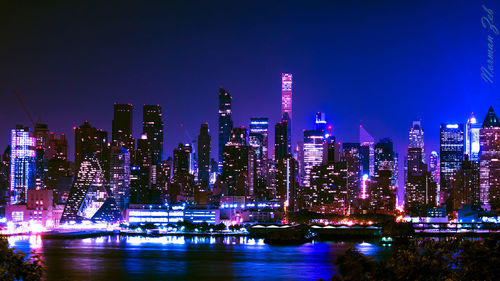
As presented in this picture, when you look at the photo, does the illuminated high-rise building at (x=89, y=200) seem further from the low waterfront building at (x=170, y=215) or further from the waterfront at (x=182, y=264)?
the waterfront at (x=182, y=264)

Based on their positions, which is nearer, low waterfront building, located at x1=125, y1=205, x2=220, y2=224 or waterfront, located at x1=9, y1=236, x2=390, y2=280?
waterfront, located at x1=9, y1=236, x2=390, y2=280

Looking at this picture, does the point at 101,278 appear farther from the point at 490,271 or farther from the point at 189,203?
the point at 189,203

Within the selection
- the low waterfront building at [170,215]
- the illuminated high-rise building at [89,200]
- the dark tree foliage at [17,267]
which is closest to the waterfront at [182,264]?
the dark tree foliage at [17,267]

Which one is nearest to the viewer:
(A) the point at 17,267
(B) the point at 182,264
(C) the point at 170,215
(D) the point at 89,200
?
(A) the point at 17,267

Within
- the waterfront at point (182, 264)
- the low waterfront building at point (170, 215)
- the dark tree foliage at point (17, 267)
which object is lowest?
the waterfront at point (182, 264)

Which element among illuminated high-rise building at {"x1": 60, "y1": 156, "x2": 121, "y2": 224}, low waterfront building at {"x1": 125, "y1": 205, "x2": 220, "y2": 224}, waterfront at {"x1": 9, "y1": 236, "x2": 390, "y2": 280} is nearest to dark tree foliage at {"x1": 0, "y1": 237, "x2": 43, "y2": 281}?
waterfront at {"x1": 9, "y1": 236, "x2": 390, "y2": 280}

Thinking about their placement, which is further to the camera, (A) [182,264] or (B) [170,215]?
(B) [170,215]

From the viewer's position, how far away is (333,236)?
16800 centimetres

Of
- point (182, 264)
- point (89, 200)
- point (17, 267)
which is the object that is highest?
point (17, 267)

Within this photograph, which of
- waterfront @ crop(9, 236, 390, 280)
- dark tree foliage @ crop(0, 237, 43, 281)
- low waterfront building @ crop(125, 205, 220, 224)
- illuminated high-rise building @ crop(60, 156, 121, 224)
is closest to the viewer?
dark tree foliage @ crop(0, 237, 43, 281)

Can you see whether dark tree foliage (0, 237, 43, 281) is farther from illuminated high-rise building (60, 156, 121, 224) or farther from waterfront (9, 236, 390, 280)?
illuminated high-rise building (60, 156, 121, 224)

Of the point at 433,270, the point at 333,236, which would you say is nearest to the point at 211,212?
the point at 333,236

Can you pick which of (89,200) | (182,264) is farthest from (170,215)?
(182,264)

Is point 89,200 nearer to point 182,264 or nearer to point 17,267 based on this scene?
point 182,264
